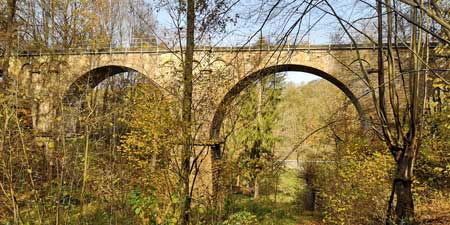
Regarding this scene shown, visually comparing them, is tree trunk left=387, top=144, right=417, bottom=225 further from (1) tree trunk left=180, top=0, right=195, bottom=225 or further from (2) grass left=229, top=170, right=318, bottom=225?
(2) grass left=229, top=170, right=318, bottom=225

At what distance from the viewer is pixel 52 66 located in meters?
12.7

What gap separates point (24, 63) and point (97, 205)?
1202cm

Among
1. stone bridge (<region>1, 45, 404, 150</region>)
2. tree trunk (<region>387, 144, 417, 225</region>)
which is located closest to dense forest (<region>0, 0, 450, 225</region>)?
tree trunk (<region>387, 144, 417, 225</region>)

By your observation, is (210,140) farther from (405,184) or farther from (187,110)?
(405,184)

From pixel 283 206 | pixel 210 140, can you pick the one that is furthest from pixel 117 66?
pixel 210 140

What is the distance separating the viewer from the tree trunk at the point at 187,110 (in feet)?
11.4

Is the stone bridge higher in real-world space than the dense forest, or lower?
higher

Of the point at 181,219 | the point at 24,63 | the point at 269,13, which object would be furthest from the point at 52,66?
the point at 269,13

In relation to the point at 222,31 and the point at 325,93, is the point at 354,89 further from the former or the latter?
the point at 222,31

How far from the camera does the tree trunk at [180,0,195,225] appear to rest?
3.49m

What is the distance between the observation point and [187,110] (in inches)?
149

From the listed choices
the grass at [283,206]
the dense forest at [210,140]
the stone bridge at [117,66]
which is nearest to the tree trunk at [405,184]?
the dense forest at [210,140]

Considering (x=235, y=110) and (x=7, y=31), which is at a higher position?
(x=7, y=31)

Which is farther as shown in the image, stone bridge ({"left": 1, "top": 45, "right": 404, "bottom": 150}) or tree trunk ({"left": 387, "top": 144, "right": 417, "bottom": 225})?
stone bridge ({"left": 1, "top": 45, "right": 404, "bottom": 150})
